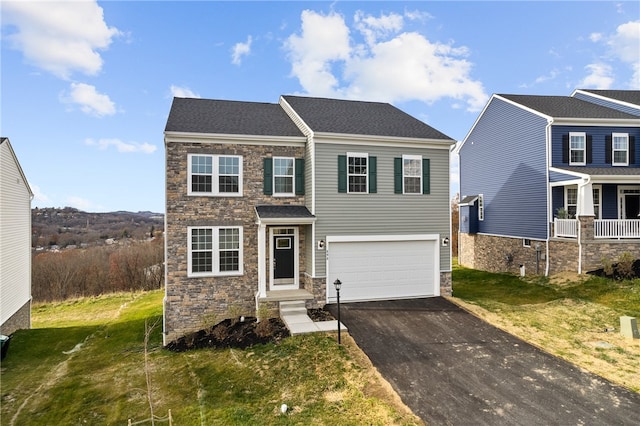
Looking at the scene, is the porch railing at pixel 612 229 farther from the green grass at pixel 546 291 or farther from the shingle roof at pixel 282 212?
the shingle roof at pixel 282 212

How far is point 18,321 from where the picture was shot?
15.3m

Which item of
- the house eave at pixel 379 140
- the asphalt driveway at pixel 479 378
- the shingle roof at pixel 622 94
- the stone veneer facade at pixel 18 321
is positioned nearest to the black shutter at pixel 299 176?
the house eave at pixel 379 140

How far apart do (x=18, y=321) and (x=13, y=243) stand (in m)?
3.53

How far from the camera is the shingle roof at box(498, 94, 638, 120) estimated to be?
57.0ft

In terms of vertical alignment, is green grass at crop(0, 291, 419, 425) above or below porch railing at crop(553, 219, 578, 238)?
below

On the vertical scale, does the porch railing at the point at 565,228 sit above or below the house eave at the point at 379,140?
below

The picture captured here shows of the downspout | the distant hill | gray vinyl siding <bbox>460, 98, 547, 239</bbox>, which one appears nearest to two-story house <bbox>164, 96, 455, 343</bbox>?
the downspout

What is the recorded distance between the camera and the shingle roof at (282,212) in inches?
461

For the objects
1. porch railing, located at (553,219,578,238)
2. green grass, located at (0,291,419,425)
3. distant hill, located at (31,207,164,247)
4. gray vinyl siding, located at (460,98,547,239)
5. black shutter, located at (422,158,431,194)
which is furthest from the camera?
distant hill, located at (31,207,164,247)

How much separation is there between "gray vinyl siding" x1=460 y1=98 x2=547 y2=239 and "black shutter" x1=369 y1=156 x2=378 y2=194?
A: 32.3 feet

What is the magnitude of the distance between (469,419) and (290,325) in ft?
18.0

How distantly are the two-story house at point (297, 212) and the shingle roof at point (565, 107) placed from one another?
8.57 metres

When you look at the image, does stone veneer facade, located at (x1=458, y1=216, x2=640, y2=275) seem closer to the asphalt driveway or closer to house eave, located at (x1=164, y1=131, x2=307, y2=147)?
the asphalt driveway

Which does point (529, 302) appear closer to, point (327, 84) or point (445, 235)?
point (445, 235)
